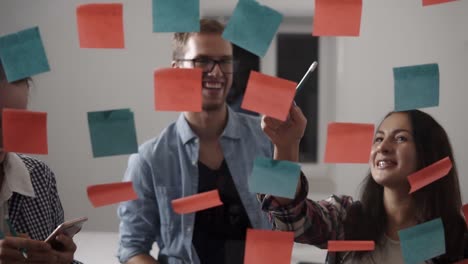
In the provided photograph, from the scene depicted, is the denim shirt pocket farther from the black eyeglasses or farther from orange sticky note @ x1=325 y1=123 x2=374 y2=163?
orange sticky note @ x1=325 y1=123 x2=374 y2=163

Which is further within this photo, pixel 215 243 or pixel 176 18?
pixel 215 243

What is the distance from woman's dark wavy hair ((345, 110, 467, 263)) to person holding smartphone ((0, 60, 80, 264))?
55cm

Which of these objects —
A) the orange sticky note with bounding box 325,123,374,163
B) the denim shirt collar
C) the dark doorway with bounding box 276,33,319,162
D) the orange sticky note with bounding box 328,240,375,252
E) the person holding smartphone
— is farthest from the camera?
the dark doorway with bounding box 276,33,319,162

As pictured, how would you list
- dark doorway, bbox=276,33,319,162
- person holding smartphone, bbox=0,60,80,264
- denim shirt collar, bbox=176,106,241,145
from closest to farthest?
person holding smartphone, bbox=0,60,80,264 → denim shirt collar, bbox=176,106,241,145 → dark doorway, bbox=276,33,319,162

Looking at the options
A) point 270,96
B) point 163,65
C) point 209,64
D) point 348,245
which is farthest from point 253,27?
point 163,65

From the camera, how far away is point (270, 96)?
815 mm

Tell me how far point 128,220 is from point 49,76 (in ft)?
2.92

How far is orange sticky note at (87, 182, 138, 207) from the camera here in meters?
0.84

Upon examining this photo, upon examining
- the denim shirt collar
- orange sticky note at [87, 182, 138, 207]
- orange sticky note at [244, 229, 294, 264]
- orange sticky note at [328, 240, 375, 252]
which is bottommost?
orange sticky note at [328, 240, 375, 252]

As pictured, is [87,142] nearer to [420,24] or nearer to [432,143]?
[432,143]

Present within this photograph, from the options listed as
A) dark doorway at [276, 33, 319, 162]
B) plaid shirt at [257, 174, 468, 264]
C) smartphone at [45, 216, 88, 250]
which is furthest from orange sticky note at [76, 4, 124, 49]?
dark doorway at [276, 33, 319, 162]

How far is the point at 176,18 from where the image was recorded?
32.3 inches

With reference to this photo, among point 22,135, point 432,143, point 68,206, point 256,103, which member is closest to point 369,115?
point 432,143

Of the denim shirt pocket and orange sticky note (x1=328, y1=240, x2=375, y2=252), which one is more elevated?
the denim shirt pocket
